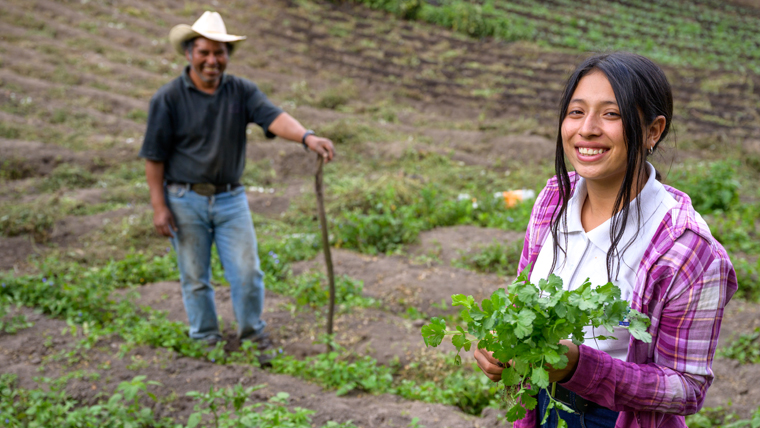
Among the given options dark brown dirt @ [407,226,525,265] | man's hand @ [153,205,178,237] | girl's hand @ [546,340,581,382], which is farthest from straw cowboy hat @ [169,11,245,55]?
girl's hand @ [546,340,581,382]

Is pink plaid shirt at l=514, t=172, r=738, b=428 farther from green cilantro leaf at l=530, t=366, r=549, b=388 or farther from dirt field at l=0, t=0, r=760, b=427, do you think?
dirt field at l=0, t=0, r=760, b=427

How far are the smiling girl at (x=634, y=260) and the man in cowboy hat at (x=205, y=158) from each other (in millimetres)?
2442

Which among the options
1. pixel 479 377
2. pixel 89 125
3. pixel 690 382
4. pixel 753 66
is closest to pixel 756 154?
pixel 753 66

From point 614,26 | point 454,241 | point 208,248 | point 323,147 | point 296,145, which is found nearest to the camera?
point 323,147

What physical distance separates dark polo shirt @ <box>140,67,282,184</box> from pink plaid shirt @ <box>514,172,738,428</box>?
3.08m

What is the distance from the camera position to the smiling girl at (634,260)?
1479mm

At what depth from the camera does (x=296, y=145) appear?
9.47m

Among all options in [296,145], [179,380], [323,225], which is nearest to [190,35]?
[323,225]

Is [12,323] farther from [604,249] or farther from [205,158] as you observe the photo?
[604,249]

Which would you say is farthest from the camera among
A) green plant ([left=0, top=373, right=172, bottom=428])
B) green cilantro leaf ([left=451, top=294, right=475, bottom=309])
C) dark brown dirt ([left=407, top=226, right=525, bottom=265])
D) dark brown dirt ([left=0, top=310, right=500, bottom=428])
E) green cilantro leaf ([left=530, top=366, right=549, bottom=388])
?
dark brown dirt ([left=407, top=226, right=525, bottom=265])

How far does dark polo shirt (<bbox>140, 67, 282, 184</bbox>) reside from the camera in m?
3.94

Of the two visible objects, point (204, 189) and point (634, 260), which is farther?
point (204, 189)

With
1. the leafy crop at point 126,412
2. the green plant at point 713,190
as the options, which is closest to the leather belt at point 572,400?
the leafy crop at point 126,412

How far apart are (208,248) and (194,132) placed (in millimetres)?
810
